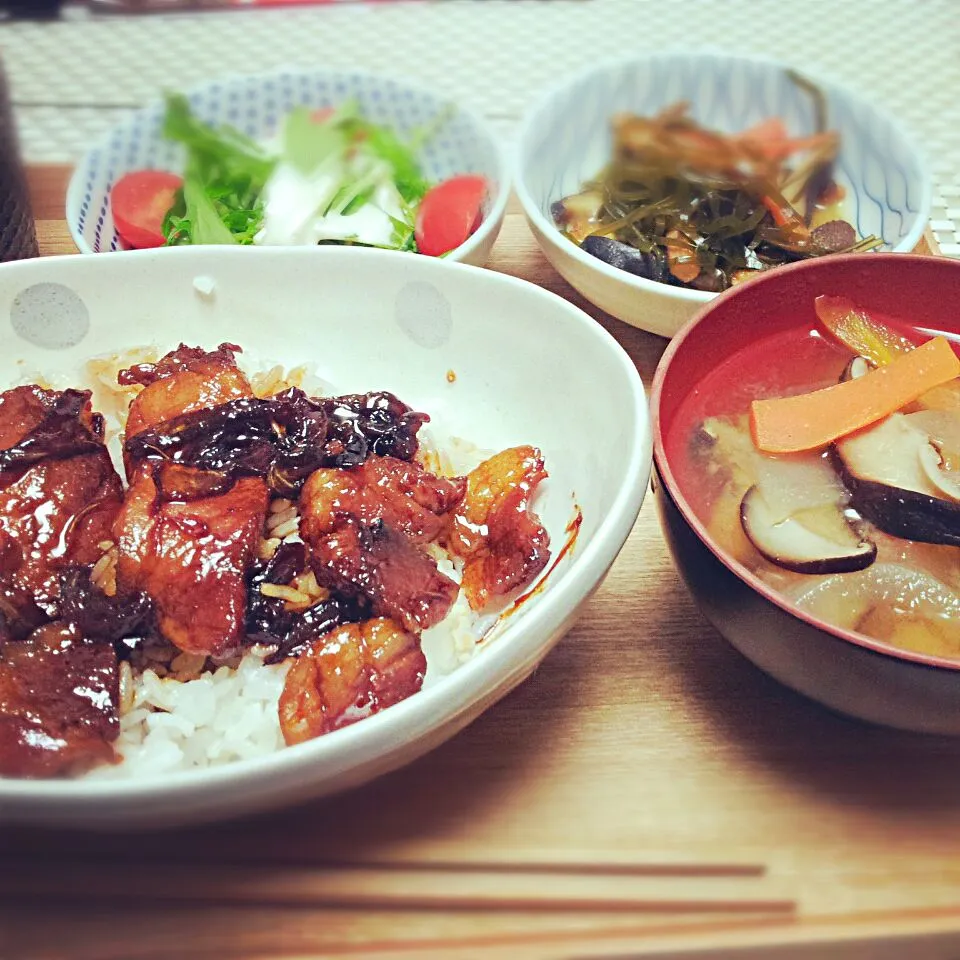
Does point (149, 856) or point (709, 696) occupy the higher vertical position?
point (709, 696)

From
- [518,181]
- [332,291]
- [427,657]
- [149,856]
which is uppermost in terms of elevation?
[518,181]

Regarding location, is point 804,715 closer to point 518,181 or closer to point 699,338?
point 699,338

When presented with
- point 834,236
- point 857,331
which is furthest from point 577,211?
point 857,331

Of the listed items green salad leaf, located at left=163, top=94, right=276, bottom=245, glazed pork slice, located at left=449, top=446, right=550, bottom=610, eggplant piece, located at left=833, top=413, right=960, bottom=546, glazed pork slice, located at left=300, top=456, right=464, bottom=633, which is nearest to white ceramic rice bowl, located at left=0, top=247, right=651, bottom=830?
glazed pork slice, located at left=449, top=446, right=550, bottom=610

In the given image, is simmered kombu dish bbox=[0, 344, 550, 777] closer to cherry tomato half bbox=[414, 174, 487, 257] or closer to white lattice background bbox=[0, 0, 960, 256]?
cherry tomato half bbox=[414, 174, 487, 257]

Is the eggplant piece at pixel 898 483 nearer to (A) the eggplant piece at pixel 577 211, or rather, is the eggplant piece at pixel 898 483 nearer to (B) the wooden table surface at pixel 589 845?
(B) the wooden table surface at pixel 589 845

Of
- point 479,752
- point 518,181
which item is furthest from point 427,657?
point 518,181

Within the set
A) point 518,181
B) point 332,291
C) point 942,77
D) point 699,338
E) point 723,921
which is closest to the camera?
point 723,921
